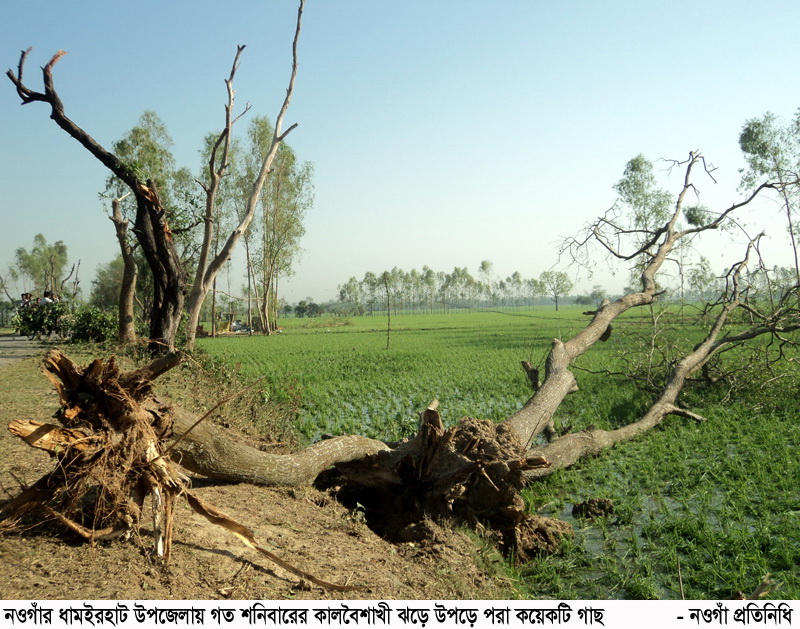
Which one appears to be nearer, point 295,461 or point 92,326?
point 295,461

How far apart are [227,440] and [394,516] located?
6.25 feet

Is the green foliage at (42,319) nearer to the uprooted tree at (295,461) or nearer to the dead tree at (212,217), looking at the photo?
the dead tree at (212,217)

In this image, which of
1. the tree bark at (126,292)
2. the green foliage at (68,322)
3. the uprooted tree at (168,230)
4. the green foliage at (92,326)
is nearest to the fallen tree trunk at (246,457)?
the uprooted tree at (168,230)

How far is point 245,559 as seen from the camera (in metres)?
3.79

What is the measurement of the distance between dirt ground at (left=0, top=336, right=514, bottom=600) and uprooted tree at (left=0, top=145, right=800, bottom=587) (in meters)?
0.15

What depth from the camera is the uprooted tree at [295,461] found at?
358cm

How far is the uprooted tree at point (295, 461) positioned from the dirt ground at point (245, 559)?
15 cm

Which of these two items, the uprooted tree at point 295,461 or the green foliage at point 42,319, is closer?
the uprooted tree at point 295,461

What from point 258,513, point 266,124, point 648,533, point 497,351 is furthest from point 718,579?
point 266,124

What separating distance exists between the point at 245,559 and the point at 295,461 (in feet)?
5.80

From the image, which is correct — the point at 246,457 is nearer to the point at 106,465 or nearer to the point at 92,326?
the point at 106,465

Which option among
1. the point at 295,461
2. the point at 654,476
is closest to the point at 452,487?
the point at 295,461

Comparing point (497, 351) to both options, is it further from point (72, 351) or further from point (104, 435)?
point (104, 435)

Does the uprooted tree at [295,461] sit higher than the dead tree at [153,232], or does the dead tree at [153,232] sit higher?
the dead tree at [153,232]
